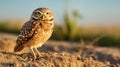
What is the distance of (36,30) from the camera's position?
9188 mm

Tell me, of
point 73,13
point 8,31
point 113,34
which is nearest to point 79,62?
point 73,13

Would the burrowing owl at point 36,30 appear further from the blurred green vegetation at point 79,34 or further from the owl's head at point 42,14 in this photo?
the blurred green vegetation at point 79,34

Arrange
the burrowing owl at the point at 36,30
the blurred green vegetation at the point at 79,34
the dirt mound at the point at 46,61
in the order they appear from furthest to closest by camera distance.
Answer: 1. the blurred green vegetation at the point at 79,34
2. the burrowing owl at the point at 36,30
3. the dirt mound at the point at 46,61

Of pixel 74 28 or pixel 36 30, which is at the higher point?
pixel 36 30

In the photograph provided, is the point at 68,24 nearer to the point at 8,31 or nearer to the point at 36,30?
the point at 8,31

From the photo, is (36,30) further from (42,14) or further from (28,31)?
(42,14)

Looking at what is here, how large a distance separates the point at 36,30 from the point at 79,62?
36.0 inches

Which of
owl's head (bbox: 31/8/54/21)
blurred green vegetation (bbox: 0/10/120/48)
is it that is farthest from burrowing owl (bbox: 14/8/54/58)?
blurred green vegetation (bbox: 0/10/120/48)

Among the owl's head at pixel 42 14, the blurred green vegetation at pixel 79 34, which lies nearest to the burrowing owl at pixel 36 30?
the owl's head at pixel 42 14

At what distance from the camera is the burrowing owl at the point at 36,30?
921cm

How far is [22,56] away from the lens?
30.2 feet

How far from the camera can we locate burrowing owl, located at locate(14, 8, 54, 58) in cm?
921

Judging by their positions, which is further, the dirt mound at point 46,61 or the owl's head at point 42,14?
the owl's head at point 42,14

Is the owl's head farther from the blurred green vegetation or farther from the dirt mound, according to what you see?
the blurred green vegetation
